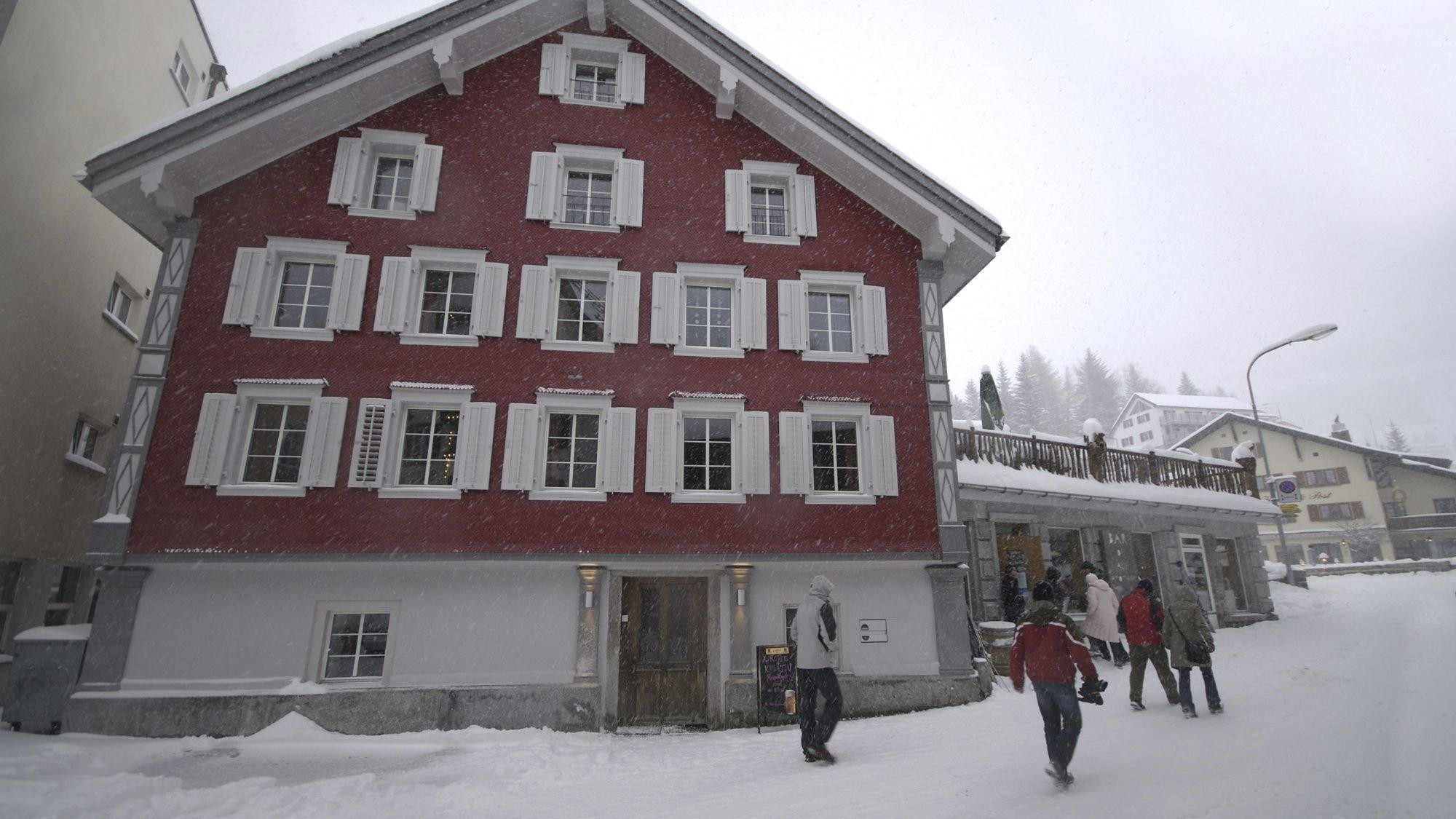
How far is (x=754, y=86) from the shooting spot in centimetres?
1465

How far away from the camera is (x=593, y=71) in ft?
50.9

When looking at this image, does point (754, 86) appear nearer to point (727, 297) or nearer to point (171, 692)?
point (727, 297)

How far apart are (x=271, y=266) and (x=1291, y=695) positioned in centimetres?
1760

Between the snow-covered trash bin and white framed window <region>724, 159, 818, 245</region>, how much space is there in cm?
1295

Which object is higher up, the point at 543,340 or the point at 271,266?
the point at 271,266

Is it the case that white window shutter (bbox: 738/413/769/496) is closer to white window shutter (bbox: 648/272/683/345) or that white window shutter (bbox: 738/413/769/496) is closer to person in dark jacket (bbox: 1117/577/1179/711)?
white window shutter (bbox: 648/272/683/345)

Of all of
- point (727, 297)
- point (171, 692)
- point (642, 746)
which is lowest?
point (642, 746)

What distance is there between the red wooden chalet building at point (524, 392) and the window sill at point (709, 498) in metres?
0.04

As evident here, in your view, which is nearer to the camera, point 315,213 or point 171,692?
point 171,692

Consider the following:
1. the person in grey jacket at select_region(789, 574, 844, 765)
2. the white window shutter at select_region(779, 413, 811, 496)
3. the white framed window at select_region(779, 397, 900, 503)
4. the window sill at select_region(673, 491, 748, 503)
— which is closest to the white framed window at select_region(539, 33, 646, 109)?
the white window shutter at select_region(779, 413, 811, 496)

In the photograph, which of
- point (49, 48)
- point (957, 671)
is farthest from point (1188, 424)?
point (49, 48)

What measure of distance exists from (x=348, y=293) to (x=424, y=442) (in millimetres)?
3097

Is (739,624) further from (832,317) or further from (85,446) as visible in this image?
(85,446)

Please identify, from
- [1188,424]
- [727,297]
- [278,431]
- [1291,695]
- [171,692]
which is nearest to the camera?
[1291,695]
